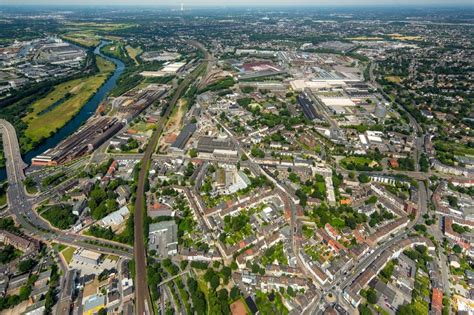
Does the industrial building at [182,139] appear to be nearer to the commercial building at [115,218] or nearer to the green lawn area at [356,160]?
the commercial building at [115,218]

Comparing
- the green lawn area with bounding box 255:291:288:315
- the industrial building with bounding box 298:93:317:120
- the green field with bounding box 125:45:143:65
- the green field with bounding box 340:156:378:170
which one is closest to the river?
the green field with bounding box 125:45:143:65

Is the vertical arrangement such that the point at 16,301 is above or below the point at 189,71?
below

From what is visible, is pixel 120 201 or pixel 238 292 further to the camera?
pixel 120 201

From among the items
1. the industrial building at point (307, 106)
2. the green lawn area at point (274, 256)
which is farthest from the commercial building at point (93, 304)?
the industrial building at point (307, 106)

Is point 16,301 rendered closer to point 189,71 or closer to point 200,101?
point 200,101

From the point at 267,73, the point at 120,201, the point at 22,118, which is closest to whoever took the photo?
the point at 120,201

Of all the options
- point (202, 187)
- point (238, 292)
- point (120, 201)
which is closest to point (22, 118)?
point (120, 201)
